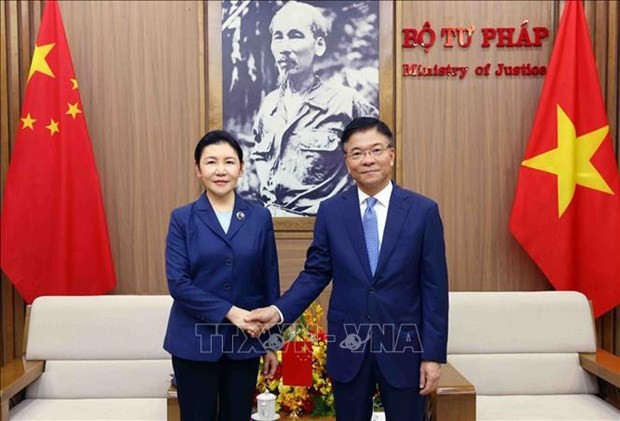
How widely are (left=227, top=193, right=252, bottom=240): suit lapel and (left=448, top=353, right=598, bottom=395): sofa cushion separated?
141 cm

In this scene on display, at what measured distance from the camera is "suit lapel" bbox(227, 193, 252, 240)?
2.06 meters

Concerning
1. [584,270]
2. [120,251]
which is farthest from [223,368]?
[584,270]

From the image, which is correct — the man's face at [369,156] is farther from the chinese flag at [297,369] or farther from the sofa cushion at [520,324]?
the sofa cushion at [520,324]

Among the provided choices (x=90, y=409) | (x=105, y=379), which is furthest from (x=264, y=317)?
(x=105, y=379)

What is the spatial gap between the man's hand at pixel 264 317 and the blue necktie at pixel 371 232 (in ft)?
1.17

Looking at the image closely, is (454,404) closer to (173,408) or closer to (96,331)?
(173,408)

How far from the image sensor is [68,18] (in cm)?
345

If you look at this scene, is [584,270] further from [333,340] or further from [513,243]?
[333,340]

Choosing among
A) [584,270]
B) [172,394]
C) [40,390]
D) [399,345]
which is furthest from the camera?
[584,270]

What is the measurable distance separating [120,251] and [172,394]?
136cm

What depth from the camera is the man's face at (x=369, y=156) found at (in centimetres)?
200

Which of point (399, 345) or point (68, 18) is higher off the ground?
point (68, 18)

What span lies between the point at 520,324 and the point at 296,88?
1.69 metres

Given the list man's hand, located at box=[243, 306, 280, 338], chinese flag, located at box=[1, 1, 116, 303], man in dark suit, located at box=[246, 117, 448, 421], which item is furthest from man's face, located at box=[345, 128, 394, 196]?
chinese flag, located at box=[1, 1, 116, 303]
